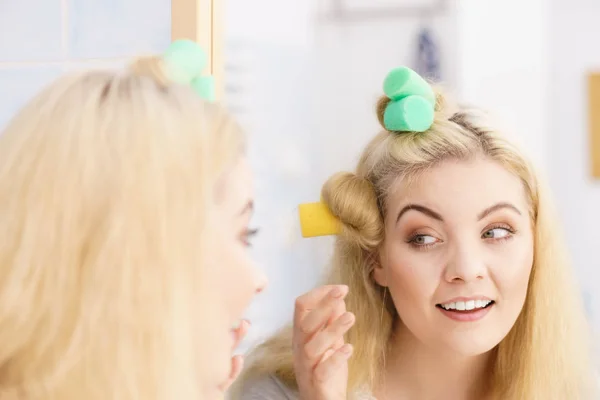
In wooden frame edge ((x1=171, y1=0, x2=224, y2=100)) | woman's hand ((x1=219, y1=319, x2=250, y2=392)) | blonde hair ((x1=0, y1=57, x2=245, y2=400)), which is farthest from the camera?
wooden frame edge ((x1=171, y1=0, x2=224, y2=100))

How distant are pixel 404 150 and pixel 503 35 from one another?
3.29 feet

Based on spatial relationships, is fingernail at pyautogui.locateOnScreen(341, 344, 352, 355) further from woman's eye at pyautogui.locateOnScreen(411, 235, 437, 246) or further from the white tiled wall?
the white tiled wall

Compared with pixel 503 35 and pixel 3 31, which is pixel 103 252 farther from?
pixel 503 35

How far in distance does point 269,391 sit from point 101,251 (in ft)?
1.45

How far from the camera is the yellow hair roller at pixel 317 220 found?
0.79 metres

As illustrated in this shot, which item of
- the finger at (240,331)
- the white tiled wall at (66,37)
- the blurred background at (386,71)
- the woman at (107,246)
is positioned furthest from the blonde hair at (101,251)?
the blurred background at (386,71)

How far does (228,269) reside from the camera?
0.51 meters

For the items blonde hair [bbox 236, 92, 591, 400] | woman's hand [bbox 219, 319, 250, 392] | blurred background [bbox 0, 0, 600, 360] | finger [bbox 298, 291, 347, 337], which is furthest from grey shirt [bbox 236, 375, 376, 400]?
blurred background [bbox 0, 0, 600, 360]

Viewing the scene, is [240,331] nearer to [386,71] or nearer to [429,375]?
[429,375]

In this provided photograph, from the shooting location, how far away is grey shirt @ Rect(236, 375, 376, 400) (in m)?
→ 0.83

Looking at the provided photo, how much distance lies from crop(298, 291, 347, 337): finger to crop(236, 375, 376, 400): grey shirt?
11 centimetres

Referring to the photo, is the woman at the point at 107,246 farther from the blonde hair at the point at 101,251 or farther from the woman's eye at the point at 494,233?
the woman's eye at the point at 494,233

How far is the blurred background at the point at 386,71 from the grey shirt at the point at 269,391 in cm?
47

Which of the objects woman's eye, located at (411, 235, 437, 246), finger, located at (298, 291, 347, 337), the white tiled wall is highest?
the white tiled wall
